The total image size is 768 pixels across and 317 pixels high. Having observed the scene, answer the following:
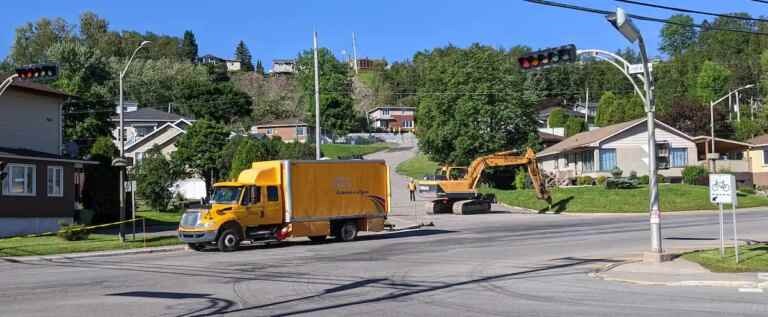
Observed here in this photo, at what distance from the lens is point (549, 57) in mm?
21094

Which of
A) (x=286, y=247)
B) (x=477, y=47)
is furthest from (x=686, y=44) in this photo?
(x=286, y=247)

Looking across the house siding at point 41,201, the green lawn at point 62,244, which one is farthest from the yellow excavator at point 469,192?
the house siding at point 41,201

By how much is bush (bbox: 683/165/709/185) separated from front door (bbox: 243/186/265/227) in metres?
41.9

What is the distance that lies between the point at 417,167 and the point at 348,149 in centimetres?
1839

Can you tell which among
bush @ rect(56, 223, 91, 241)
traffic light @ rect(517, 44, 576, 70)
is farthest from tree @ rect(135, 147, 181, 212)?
traffic light @ rect(517, 44, 576, 70)

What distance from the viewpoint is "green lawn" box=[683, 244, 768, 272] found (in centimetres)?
1864

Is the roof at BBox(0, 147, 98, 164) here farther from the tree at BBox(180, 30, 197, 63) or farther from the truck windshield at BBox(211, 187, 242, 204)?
the tree at BBox(180, 30, 197, 63)

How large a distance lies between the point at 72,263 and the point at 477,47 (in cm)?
5435

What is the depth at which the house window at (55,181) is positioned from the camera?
38.2 metres

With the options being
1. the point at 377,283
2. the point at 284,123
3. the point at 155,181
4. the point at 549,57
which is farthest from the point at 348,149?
the point at 377,283

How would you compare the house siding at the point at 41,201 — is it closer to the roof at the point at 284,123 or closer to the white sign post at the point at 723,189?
the white sign post at the point at 723,189

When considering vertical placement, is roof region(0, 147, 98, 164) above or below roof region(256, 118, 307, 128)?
below

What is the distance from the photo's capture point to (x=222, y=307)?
14172 mm

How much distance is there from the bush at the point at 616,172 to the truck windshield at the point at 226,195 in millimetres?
37665
